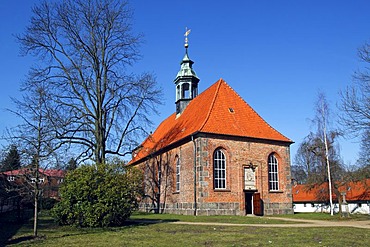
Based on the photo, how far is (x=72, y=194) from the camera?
1728 centimetres

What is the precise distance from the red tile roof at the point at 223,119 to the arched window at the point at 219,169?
5.32 ft

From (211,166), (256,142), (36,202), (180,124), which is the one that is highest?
(180,124)

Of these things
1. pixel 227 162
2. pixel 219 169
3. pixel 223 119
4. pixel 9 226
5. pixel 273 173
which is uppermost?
pixel 223 119

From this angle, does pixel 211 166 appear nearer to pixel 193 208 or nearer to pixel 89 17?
pixel 193 208

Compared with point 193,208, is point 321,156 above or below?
above

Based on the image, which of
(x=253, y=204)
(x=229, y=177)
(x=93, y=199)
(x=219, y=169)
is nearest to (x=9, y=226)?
(x=93, y=199)

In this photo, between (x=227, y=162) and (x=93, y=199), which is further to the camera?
(x=227, y=162)

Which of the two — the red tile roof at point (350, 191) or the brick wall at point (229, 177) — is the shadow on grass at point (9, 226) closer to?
the brick wall at point (229, 177)

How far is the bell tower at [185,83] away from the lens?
34.6 metres

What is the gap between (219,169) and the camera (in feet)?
85.5

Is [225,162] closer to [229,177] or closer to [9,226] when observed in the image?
[229,177]

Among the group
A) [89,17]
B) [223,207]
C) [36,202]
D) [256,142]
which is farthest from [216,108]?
[36,202]

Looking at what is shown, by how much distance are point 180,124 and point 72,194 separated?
16.6 m

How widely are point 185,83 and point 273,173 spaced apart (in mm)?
12442
